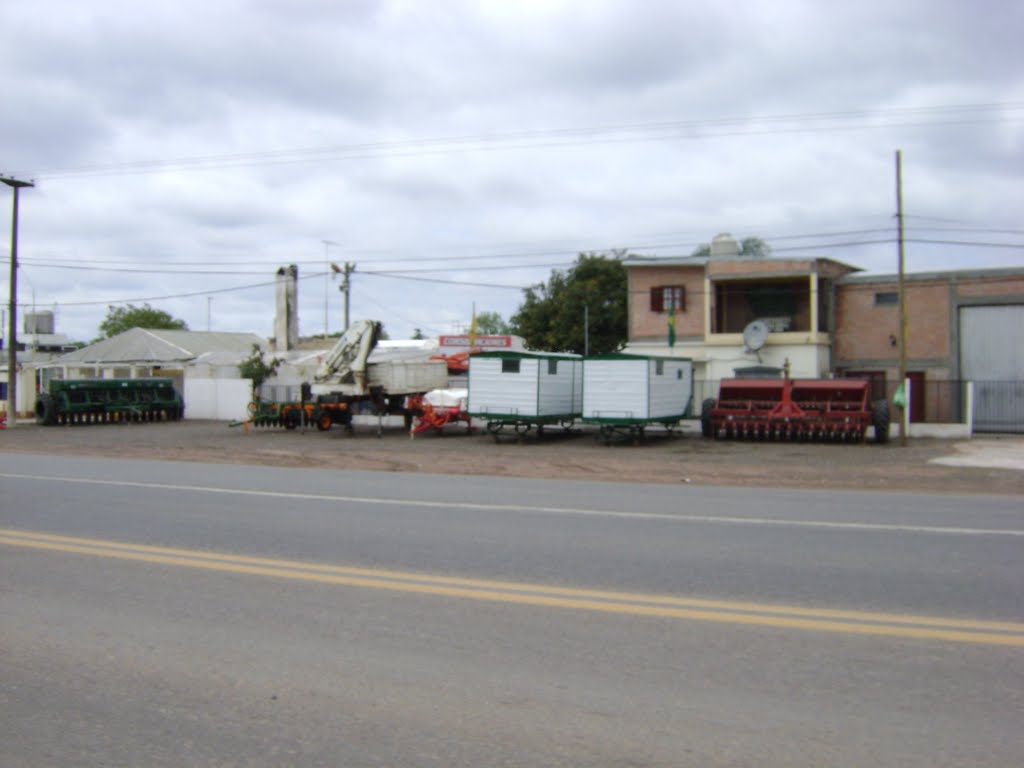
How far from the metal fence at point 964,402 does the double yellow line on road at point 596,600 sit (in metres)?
26.6

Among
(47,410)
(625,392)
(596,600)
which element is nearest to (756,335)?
(625,392)

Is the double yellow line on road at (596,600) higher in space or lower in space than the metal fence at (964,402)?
lower

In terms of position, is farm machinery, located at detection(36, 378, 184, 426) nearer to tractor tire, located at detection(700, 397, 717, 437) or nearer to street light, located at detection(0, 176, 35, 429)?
street light, located at detection(0, 176, 35, 429)

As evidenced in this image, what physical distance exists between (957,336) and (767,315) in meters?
7.73

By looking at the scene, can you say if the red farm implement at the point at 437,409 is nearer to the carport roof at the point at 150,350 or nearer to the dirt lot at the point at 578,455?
the dirt lot at the point at 578,455

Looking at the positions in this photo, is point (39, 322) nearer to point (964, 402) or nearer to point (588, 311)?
point (588, 311)

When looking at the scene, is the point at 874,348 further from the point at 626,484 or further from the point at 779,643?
the point at 779,643

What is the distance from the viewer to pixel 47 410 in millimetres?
39125

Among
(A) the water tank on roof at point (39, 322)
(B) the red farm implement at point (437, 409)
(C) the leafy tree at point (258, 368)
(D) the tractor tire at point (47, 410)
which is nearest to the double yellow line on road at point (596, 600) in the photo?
(B) the red farm implement at point (437, 409)

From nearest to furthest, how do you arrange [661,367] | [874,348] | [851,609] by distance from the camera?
[851,609], [661,367], [874,348]

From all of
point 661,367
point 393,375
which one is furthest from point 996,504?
point 393,375

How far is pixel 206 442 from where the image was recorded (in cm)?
2819

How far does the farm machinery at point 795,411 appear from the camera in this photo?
26016 millimetres

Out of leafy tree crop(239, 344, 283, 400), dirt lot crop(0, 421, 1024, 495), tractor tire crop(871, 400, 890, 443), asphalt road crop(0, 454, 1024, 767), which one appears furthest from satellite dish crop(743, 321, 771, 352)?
asphalt road crop(0, 454, 1024, 767)
